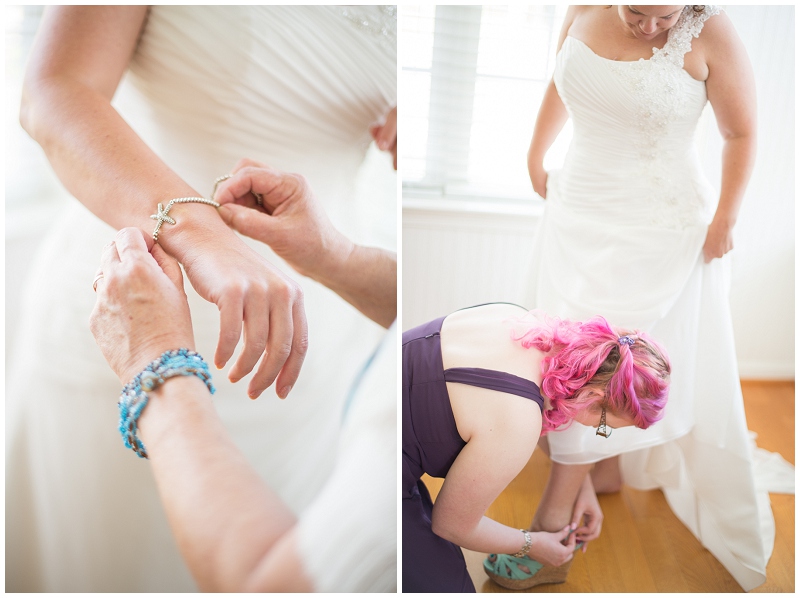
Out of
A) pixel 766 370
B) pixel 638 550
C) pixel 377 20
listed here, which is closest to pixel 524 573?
pixel 638 550

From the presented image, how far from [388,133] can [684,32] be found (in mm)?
661

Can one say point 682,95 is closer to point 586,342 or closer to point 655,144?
point 655,144

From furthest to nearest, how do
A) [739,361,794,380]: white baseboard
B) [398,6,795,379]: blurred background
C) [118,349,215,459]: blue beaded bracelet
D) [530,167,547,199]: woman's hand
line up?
1. [739,361,794,380]: white baseboard
2. [398,6,795,379]: blurred background
3. [530,167,547,199]: woman's hand
4. [118,349,215,459]: blue beaded bracelet

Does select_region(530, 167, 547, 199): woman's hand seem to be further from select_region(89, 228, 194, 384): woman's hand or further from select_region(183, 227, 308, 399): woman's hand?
select_region(89, 228, 194, 384): woman's hand

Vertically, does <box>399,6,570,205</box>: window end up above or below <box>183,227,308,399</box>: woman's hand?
above

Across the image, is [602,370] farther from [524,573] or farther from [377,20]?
[377,20]

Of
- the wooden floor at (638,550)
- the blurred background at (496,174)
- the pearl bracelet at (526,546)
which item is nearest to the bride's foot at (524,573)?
the wooden floor at (638,550)

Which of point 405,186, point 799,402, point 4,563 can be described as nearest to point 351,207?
point 4,563

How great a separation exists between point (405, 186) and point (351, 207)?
1013 millimetres

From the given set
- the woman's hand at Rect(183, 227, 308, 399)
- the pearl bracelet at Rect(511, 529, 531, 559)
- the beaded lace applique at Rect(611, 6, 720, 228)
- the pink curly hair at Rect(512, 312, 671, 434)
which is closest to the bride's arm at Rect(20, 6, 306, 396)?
the woman's hand at Rect(183, 227, 308, 399)

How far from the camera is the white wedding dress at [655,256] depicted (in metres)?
1.38

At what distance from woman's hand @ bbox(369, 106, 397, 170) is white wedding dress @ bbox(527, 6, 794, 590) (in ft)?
1.52

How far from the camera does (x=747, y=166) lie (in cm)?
142

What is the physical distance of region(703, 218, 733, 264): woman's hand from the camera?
1451mm
